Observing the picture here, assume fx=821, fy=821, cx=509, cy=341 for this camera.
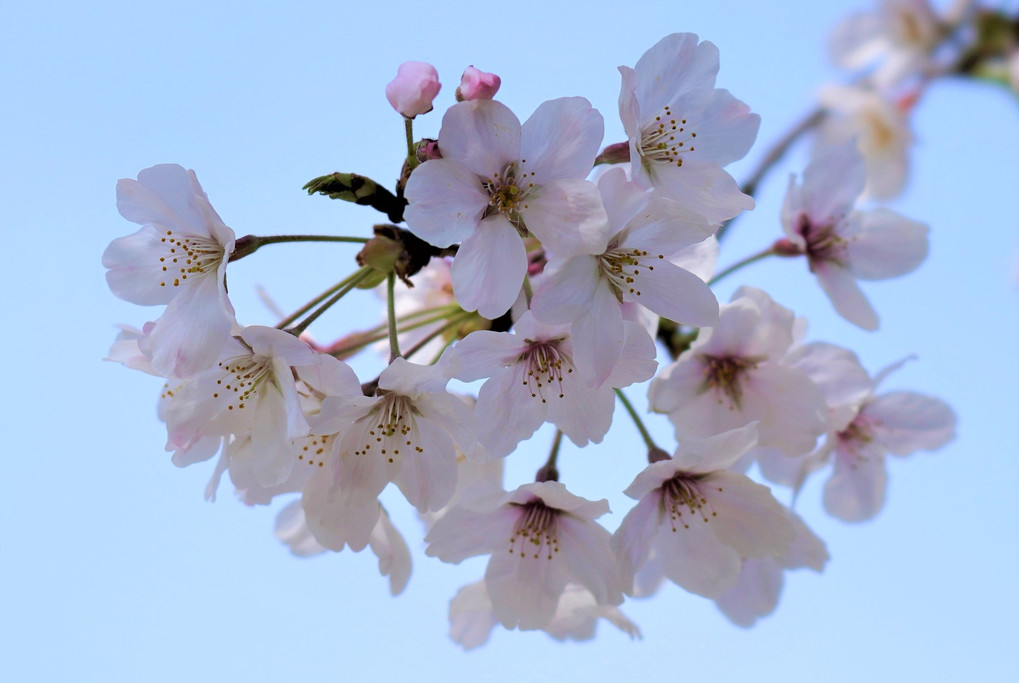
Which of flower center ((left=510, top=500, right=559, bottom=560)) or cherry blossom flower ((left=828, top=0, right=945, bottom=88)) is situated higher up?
cherry blossom flower ((left=828, top=0, right=945, bottom=88))

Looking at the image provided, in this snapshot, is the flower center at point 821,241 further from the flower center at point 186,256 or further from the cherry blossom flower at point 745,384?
the flower center at point 186,256

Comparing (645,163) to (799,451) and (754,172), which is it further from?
(754,172)

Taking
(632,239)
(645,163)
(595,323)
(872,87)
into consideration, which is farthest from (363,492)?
(872,87)

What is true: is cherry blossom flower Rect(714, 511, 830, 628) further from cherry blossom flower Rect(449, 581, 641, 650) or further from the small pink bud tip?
the small pink bud tip

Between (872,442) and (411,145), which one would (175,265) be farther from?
(872,442)

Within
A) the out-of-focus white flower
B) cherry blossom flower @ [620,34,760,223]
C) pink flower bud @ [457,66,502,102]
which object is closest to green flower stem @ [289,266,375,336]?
pink flower bud @ [457,66,502,102]
